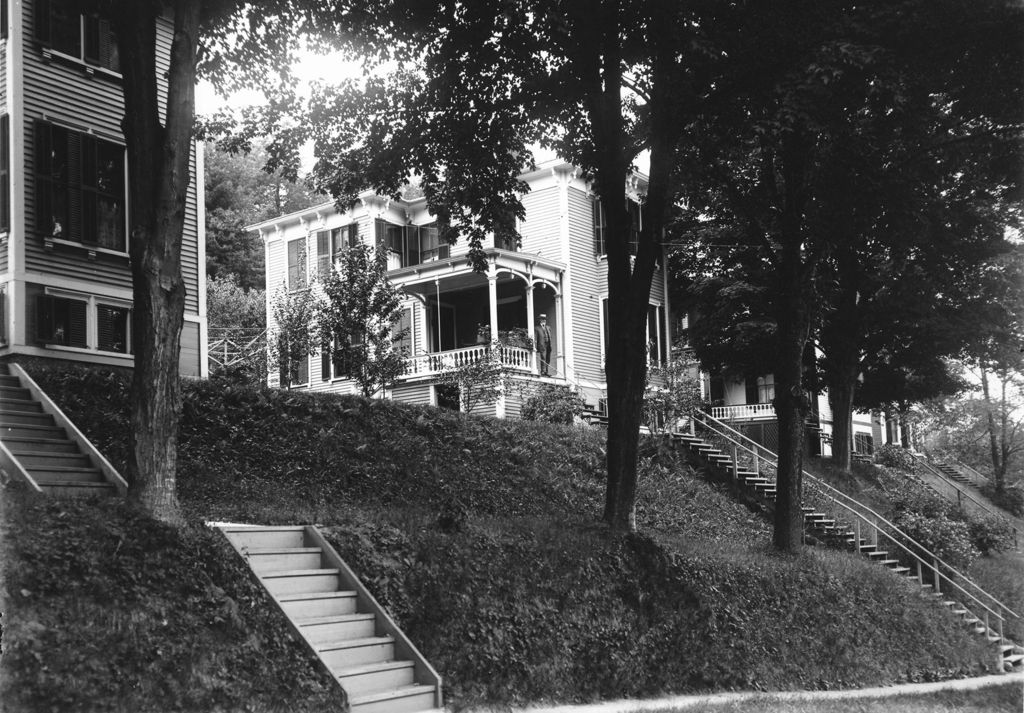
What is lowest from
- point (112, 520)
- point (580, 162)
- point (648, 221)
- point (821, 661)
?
point (821, 661)

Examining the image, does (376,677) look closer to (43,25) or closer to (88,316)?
(88,316)

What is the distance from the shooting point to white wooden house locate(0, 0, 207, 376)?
16.9 metres

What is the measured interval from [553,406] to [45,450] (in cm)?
1458

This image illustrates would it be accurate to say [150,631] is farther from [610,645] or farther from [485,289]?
[485,289]

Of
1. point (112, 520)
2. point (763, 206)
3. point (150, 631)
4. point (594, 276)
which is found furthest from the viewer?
point (594, 276)

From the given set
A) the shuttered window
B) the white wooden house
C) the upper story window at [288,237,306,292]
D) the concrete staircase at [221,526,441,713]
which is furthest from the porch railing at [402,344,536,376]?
the concrete staircase at [221,526,441,713]

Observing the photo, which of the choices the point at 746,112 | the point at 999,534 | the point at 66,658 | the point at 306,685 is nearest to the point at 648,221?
the point at 746,112

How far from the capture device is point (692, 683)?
14.3 meters

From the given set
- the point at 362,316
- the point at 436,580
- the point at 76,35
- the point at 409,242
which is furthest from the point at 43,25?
the point at 409,242

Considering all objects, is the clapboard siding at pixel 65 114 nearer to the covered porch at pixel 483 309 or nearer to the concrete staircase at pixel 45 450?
the concrete staircase at pixel 45 450

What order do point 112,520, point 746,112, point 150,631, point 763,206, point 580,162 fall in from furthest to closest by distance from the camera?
1. point 763,206
2. point 580,162
3. point 746,112
4. point 112,520
5. point 150,631

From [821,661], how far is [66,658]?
12.2 metres

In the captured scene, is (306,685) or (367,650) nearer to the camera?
(306,685)

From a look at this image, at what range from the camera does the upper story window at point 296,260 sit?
3738 centimetres
